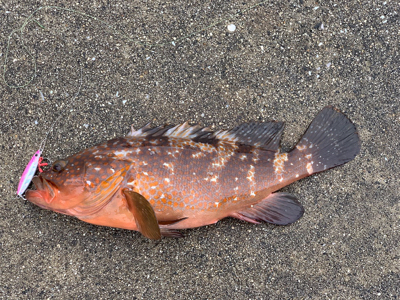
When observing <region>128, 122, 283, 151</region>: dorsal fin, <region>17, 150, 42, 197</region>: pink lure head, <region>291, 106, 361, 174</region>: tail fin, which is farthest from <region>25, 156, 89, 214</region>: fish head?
<region>291, 106, 361, 174</region>: tail fin

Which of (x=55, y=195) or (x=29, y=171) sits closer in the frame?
(x=55, y=195)

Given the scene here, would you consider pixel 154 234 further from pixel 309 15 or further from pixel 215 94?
pixel 309 15

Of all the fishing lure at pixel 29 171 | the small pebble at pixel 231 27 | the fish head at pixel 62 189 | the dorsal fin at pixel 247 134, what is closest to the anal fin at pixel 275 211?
the dorsal fin at pixel 247 134

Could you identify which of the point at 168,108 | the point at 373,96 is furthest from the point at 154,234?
the point at 373,96

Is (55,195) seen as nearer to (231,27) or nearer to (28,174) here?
(28,174)

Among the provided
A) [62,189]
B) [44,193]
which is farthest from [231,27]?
[44,193]

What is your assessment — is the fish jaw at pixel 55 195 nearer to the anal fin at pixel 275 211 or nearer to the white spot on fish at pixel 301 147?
the anal fin at pixel 275 211
